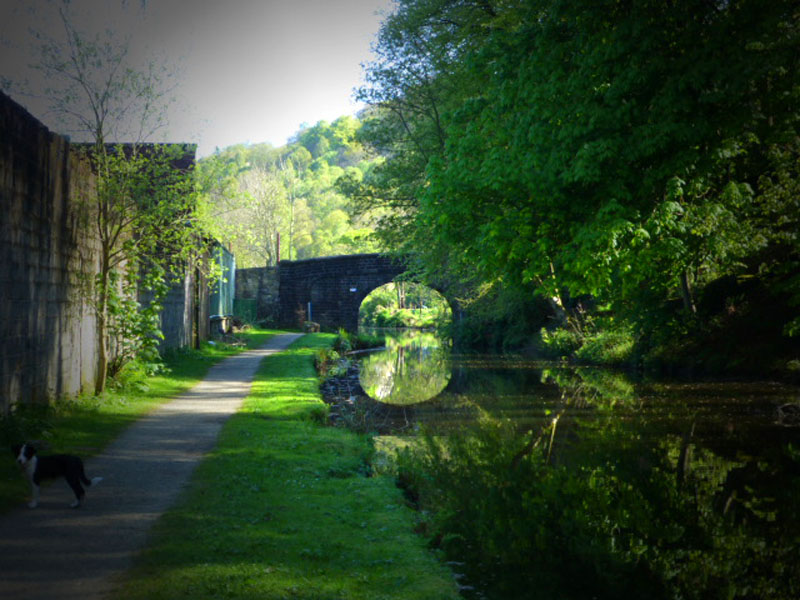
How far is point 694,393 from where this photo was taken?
14875 mm

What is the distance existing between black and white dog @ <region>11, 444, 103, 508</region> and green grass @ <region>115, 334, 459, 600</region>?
0.80 metres

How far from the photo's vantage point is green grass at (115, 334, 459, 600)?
14.5ft

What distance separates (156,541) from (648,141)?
7.88m

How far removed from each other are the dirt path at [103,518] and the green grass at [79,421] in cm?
22

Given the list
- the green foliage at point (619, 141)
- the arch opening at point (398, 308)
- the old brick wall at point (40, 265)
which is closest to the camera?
the old brick wall at point (40, 265)

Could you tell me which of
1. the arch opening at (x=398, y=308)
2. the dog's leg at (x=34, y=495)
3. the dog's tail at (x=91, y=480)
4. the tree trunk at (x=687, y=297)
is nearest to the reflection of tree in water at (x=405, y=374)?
the tree trunk at (x=687, y=297)

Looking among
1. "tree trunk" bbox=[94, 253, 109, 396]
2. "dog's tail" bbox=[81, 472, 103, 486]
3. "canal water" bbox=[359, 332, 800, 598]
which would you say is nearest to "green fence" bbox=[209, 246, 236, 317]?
"canal water" bbox=[359, 332, 800, 598]

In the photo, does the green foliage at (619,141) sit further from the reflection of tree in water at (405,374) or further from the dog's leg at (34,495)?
the dog's leg at (34,495)

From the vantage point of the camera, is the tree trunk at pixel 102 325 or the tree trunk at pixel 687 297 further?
the tree trunk at pixel 687 297

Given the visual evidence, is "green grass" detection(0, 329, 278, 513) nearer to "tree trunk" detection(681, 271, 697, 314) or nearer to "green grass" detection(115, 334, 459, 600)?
"green grass" detection(115, 334, 459, 600)

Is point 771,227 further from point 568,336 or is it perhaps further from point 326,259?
point 326,259

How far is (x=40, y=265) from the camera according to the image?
8.70 m

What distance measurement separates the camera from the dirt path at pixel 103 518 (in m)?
4.25

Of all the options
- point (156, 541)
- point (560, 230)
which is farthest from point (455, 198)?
point (156, 541)
